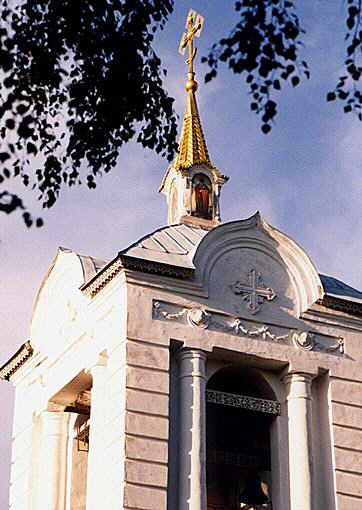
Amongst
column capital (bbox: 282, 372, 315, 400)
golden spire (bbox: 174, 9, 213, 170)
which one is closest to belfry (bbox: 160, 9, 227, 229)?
golden spire (bbox: 174, 9, 213, 170)

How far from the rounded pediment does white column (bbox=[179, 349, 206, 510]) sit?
89 cm

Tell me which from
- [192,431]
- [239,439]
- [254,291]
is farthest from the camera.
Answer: [239,439]

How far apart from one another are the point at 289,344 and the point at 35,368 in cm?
352

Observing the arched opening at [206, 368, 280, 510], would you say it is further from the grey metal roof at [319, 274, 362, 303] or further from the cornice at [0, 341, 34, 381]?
the cornice at [0, 341, 34, 381]

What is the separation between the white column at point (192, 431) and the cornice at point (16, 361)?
3017mm

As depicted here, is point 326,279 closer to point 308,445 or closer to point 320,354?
point 320,354

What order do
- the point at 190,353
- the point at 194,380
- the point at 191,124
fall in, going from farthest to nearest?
Answer: the point at 191,124
the point at 190,353
the point at 194,380

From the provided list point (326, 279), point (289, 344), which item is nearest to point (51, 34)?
point (289, 344)

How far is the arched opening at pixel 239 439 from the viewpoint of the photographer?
1561cm

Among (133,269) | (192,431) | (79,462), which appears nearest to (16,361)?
(79,462)

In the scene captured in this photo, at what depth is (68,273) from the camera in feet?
55.4

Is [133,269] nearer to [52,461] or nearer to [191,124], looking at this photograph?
[52,461]

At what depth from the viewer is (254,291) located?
1608cm

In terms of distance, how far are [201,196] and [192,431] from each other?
462 centimetres
